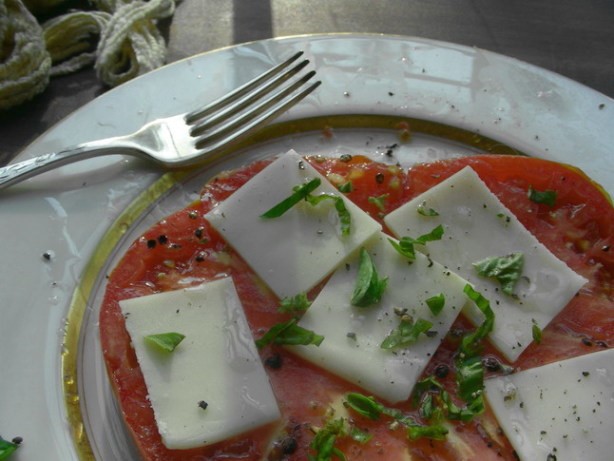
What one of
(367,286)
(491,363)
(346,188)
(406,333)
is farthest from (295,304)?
(491,363)

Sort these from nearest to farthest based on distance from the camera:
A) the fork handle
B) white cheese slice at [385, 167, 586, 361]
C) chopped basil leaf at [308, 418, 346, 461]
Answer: chopped basil leaf at [308, 418, 346, 461], white cheese slice at [385, 167, 586, 361], the fork handle

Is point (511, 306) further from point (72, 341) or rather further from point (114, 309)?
point (72, 341)

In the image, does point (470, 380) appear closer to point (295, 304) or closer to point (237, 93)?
point (295, 304)

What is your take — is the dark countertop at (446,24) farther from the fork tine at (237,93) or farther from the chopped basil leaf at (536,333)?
the chopped basil leaf at (536,333)

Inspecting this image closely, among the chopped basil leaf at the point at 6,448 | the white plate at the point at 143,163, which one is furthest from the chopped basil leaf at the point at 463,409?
the chopped basil leaf at the point at 6,448

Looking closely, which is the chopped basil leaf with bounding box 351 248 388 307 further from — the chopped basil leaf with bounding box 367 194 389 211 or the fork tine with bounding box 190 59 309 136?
the fork tine with bounding box 190 59 309 136

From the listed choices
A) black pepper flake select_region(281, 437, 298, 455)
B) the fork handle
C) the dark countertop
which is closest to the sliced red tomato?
black pepper flake select_region(281, 437, 298, 455)

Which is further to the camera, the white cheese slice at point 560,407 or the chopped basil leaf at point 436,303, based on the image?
the chopped basil leaf at point 436,303
